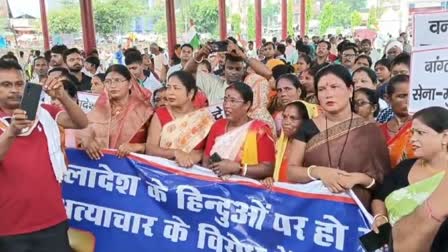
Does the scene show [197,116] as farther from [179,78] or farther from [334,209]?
[334,209]

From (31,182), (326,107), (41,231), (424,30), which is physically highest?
(424,30)

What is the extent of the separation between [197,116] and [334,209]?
116 centimetres

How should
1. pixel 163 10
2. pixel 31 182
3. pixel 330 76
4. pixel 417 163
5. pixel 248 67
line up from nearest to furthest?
pixel 417 163, pixel 31 182, pixel 330 76, pixel 248 67, pixel 163 10

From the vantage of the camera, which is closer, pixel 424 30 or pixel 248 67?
pixel 424 30

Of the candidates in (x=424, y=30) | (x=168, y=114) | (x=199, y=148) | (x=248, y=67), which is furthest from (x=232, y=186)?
(x=248, y=67)

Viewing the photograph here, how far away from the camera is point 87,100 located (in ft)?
14.0

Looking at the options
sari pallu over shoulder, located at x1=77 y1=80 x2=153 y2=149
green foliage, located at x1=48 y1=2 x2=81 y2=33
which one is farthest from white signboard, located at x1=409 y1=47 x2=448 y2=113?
green foliage, located at x1=48 y1=2 x2=81 y2=33

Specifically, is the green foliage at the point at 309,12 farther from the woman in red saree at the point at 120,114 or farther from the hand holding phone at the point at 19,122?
the hand holding phone at the point at 19,122

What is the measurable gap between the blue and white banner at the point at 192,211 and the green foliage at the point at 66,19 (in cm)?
1046

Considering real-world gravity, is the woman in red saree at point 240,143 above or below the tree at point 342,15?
below

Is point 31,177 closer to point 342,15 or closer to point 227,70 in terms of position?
point 227,70

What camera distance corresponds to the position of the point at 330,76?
105 inches

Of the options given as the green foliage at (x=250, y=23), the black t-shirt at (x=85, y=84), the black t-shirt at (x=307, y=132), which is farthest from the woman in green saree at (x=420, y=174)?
the green foliage at (x=250, y=23)

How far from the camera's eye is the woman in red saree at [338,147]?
8.24 feet
